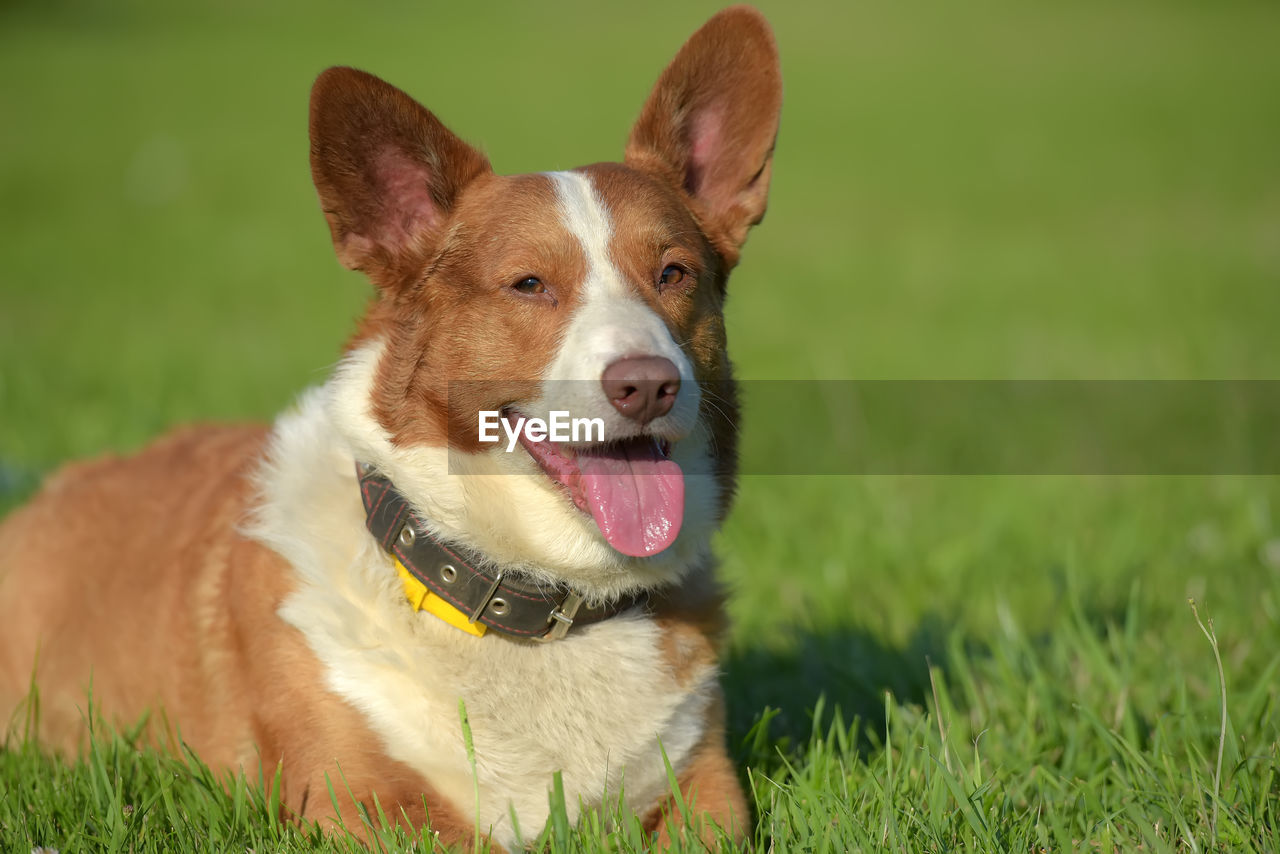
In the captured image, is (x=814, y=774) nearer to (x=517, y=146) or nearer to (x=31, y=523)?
(x=31, y=523)

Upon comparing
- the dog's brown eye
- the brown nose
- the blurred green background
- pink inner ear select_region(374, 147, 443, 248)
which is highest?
pink inner ear select_region(374, 147, 443, 248)

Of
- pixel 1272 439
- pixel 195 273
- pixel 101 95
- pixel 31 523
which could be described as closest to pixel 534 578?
pixel 31 523

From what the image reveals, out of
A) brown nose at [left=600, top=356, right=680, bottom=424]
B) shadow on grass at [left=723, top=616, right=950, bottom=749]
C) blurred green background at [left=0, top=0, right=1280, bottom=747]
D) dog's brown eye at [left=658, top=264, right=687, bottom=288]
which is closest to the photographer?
brown nose at [left=600, top=356, right=680, bottom=424]

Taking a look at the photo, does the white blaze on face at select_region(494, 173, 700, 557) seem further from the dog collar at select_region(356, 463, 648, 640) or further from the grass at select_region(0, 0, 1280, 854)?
the grass at select_region(0, 0, 1280, 854)

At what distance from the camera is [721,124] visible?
12.0 ft

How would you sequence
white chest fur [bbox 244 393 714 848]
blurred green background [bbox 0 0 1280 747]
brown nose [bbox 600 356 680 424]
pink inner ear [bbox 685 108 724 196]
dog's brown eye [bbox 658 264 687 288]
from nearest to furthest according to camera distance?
brown nose [bbox 600 356 680 424], white chest fur [bbox 244 393 714 848], dog's brown eye [bbox 658 264 687 288], pink inner ear [bbox 685 108 724 196], blurred green background [bbox 0 0 1280 747]

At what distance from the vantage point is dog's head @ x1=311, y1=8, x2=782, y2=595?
2910mm

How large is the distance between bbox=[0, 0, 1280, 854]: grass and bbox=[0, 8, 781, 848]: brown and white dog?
20cm

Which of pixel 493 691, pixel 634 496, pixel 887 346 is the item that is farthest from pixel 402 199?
pixel 887 346

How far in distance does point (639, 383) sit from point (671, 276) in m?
0.57

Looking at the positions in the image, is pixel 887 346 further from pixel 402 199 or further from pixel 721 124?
pixel 402 199

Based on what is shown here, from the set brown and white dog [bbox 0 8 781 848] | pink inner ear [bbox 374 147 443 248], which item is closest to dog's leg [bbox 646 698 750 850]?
brown and white dog [bbox 0 8 781 848]

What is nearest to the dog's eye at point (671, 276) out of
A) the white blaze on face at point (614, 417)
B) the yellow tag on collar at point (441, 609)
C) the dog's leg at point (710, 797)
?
the white blaze on face at point (614, 417)

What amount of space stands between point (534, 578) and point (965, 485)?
390 cm
